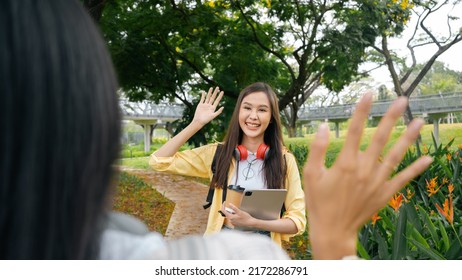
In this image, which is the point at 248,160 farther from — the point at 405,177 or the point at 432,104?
the point at 432,104

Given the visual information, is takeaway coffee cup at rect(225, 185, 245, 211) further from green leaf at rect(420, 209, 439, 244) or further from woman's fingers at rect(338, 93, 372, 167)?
woman's fingers at rect(338, 93, 372, 167)

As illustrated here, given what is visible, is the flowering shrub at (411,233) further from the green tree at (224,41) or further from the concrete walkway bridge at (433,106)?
the concrete walkway bridge at (433,106)

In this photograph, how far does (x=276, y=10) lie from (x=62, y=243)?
7.08 m

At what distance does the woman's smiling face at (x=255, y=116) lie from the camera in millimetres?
1869

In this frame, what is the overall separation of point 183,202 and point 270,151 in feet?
16.4

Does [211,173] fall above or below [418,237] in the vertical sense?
above

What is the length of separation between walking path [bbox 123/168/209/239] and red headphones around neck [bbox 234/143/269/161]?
303 cm

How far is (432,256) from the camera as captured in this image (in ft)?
4.73

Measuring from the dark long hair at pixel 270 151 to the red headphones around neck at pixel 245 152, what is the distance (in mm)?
17

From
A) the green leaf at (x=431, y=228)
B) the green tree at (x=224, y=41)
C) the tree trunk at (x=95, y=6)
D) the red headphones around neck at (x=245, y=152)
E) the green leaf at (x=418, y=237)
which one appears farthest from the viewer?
the green tree at (x=224, y=41)

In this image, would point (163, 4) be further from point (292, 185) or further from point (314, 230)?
point (314, 230)

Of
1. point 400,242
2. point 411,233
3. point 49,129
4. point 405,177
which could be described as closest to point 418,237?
point 411,233

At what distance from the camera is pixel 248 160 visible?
184 cm

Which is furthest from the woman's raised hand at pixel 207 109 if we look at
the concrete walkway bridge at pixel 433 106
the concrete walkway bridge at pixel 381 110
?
the concrete walkway bridge at pixel 381 110
